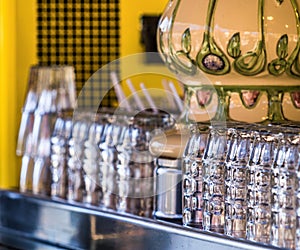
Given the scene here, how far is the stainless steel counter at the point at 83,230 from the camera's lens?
1237 millimetres

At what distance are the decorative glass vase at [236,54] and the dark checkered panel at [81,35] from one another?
1.68 metres

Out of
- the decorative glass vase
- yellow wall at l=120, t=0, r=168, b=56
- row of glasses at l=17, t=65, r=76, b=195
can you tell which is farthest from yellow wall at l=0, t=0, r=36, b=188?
the decorative glass vase

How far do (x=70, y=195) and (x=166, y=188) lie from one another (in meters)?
0.29

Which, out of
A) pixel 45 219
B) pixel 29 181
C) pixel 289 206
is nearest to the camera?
pixel 289 206

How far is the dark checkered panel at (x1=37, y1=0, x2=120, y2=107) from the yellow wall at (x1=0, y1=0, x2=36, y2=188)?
101mm

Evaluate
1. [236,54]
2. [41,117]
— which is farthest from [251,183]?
[41,117]

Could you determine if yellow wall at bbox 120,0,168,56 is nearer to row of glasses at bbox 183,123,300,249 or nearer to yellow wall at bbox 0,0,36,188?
yellow wall at bbox 0,0,36,188

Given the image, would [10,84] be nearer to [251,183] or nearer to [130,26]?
[130,26]

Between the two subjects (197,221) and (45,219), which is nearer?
(197,221)

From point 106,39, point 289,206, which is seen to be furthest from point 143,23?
point 289,206

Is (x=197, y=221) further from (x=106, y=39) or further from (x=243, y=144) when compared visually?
(x=106, y=39)

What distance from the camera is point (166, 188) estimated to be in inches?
54.6

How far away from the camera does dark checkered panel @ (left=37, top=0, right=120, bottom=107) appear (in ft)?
10.2

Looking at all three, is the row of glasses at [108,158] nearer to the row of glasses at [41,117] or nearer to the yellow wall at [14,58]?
the row of glasses at [41,117]
